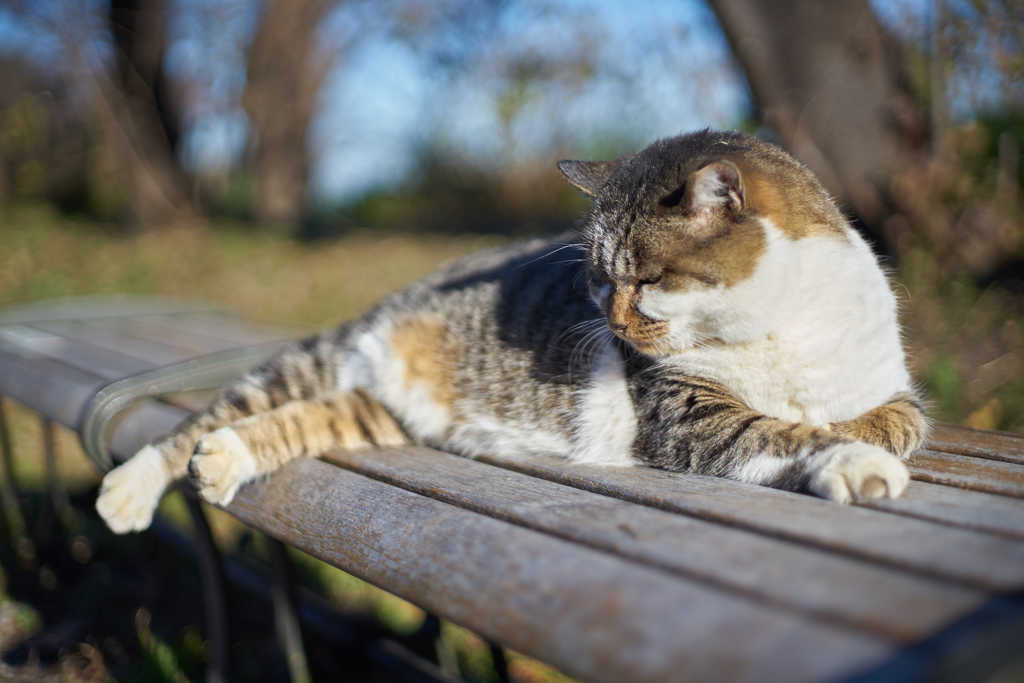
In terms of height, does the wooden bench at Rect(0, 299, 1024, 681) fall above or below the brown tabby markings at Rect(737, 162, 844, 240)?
below

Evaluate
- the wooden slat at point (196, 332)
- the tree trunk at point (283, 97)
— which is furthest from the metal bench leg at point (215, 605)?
the tree trunk at point (283, 97)

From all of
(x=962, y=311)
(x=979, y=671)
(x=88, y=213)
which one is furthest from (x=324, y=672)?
(x=88, y=213)

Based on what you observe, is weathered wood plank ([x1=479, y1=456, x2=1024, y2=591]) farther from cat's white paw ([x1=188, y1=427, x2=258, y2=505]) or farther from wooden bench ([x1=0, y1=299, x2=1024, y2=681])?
cat's white paw ([x1=188, y1=427, x2=258, y2=505])

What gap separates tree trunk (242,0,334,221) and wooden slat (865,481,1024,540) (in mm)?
8595

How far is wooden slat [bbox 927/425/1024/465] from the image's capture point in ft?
4.85

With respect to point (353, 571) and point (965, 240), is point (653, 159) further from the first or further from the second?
point (965, 240)

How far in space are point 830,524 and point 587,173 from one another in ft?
3.62

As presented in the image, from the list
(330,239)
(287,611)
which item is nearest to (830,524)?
(287,611)

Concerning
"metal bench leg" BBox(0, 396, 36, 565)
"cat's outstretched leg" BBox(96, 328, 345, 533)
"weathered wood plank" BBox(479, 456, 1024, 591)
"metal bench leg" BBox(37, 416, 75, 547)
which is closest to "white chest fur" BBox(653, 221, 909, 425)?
"weathered wood plank" BBox(479, 456, 1024, 591)

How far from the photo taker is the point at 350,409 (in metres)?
1.97

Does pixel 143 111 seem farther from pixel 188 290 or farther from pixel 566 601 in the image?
pixel 566 601

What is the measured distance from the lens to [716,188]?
4.75 feet

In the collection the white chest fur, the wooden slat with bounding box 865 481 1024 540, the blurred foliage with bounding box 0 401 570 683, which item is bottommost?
the blurred foliage with bounding box 0 401 570 683

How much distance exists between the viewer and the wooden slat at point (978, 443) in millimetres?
1479
